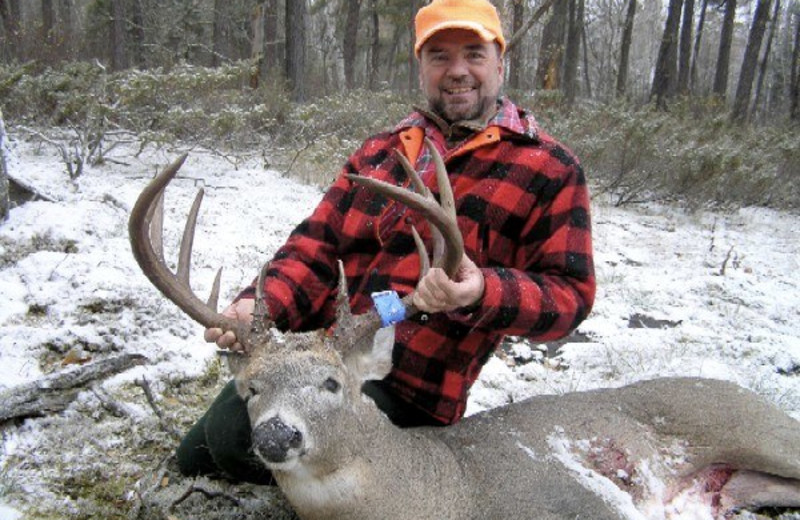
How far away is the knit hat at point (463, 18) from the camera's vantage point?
2.61 m

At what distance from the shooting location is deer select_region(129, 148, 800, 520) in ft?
6.75

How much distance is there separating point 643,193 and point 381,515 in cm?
775

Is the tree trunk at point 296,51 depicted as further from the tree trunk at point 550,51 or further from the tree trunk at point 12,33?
the tree trunk at point 550,51

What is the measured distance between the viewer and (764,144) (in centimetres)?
1037

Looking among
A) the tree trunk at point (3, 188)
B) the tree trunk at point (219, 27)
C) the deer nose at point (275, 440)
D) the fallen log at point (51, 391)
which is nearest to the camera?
the deer nose at point (275, 440)

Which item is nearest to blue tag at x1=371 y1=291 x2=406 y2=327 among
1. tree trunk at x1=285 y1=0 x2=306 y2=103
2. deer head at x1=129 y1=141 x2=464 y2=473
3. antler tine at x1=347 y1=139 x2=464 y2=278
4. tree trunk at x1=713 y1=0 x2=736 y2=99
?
deer head at x1=129 y1=141 x2=464 y2=473

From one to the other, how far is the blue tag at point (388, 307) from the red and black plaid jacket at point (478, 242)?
26cm

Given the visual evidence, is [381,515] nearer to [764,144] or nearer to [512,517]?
[512,517]

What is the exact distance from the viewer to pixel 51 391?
3.01 m

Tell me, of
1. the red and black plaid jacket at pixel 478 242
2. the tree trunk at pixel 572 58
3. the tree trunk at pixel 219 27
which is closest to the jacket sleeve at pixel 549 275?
the red and black plaid jacket at pixel 478 242

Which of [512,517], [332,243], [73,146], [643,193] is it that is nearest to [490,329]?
Answer: [512,517]

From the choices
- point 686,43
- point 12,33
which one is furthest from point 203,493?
point 686,43

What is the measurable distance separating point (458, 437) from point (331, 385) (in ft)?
2.23

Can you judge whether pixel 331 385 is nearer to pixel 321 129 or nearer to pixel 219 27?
pixel 321 129
